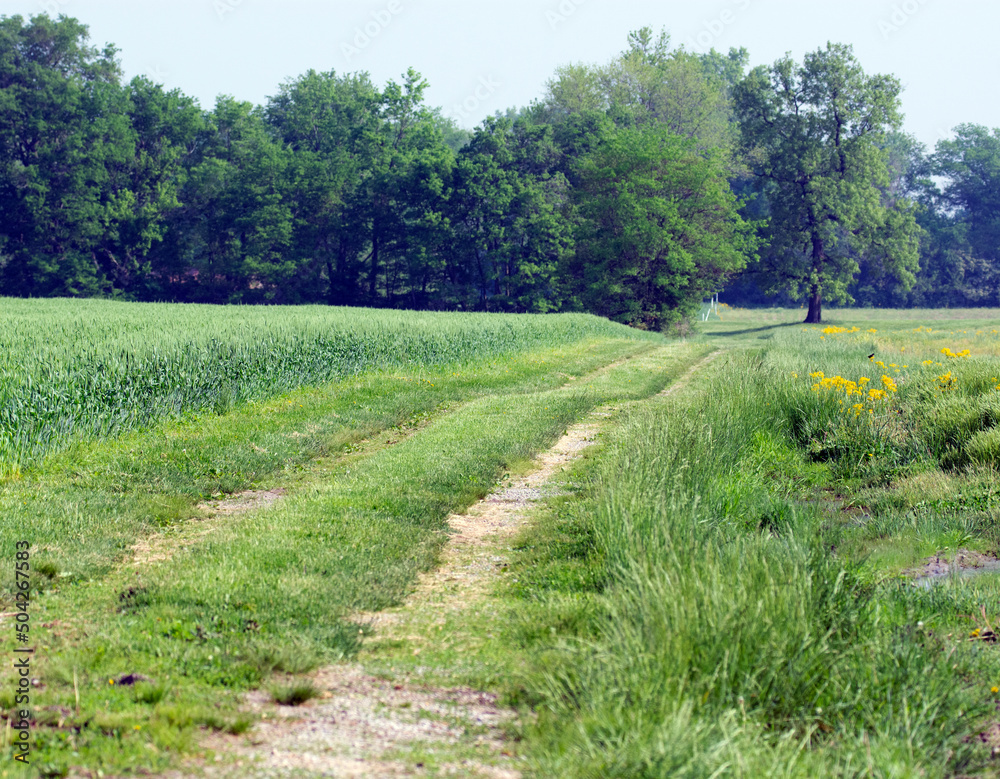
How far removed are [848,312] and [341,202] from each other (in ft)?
128

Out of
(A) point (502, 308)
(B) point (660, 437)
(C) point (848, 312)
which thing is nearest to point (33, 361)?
(B) point (660, 437)

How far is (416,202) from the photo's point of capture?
57.1 m

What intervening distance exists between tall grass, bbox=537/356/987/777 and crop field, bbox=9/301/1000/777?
2 cm

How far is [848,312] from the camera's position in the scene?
6631 cm

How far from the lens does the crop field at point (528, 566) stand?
353cm

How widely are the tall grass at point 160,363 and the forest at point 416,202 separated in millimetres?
31525

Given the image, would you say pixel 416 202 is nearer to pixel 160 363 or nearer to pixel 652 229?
pixel 652 229

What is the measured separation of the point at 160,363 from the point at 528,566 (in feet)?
24.8

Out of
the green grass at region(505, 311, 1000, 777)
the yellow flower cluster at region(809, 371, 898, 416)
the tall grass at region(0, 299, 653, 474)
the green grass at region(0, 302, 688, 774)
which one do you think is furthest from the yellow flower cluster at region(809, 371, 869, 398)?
the tall grass at region(0, 299, 653, 474)

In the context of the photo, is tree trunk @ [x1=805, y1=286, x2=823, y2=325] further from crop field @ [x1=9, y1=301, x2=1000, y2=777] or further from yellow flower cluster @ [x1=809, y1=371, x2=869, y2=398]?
yellow flower cluster @ [x1=809, y1=371, x2=869, y2=398]

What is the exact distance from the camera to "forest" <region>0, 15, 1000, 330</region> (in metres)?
50.4

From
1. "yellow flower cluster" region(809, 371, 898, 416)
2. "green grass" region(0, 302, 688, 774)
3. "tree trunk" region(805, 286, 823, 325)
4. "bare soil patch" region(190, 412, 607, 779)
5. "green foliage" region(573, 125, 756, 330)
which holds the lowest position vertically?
"bare soil patch" region(190, 412, 607, 779)

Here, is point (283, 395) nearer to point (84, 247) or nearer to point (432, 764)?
point (432, 764)

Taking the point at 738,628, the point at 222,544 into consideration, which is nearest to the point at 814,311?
the point at 222,544
